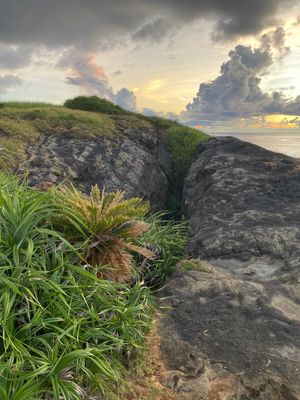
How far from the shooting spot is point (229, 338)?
4.47 metres

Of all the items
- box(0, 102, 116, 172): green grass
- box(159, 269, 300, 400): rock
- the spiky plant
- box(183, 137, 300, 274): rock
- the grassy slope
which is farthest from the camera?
the grassy slope

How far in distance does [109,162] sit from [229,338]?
7.98 meters

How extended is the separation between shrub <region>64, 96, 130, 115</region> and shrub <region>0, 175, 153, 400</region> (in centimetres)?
1311

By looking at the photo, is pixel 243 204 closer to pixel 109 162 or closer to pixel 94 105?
pixel 109 162

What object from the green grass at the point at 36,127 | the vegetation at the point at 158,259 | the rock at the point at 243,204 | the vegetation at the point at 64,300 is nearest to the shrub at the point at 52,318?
the vegetation at the point at 64,300

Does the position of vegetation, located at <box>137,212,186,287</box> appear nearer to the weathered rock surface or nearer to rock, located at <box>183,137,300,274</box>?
rock, located at <box>183,137,300,274</box>

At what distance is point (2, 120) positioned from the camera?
40.5ft

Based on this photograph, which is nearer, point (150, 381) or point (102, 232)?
point (150, 381)

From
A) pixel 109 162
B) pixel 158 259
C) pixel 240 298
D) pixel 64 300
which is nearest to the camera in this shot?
pixel 64 300

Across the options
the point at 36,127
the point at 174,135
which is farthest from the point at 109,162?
the point at 174,135

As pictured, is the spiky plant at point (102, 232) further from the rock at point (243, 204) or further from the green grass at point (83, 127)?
the green grass at point (83, 127)

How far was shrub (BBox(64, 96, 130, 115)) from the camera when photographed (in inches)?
684

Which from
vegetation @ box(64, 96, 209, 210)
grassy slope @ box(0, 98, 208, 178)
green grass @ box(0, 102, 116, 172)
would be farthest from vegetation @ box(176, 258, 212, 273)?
vegetation @ box(64, 96, 209, 210)

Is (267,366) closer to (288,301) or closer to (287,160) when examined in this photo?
(288,301)
